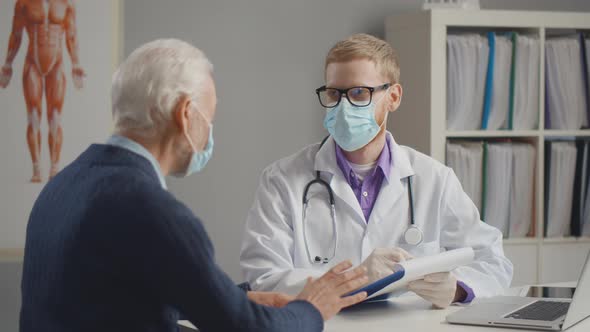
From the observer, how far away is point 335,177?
228 centimetres

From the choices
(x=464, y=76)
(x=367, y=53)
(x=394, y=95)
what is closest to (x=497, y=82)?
(x=464, y=76)

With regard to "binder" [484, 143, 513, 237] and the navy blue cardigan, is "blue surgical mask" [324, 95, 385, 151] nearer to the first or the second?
the navy blue cardigan

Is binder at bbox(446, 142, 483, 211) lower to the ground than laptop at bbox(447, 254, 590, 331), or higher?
higher

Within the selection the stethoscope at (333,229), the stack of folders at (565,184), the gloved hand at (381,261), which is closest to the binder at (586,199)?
the stack of folders at (565,184)

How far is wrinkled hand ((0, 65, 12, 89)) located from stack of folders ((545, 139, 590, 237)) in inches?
84.1

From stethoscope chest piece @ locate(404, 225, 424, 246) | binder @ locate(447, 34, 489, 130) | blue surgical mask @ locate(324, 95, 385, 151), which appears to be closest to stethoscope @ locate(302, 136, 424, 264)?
stethoscope chest piece @ locate(404, 225, 424, 246)

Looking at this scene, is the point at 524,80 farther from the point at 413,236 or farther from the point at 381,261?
the point at 381,261

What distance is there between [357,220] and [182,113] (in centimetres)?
96

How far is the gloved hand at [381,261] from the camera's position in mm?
1781

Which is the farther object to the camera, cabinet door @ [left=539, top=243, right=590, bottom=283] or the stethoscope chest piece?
cabinet door @ [left=539, top=243, right=590, bottom=283]

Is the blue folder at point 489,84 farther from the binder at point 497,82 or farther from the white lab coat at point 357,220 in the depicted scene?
the white lab coat at point 357,220

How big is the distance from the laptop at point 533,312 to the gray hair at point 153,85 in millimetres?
804

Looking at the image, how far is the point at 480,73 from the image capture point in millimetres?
3199

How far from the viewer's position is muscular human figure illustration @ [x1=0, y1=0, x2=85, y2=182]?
3000 mm
